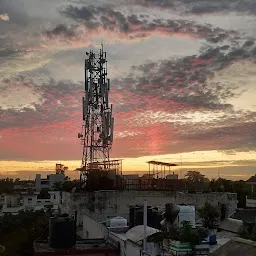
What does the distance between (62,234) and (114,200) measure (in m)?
13.8

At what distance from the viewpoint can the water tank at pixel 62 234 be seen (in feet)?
85.6

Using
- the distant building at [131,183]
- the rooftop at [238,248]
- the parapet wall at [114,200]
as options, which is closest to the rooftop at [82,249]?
the rooftop at [238,248]

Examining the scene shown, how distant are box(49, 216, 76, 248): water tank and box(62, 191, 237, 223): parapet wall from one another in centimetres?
1237

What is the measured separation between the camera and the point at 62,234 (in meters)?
26.2

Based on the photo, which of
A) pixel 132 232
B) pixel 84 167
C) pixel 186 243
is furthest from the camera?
pixel 84 167

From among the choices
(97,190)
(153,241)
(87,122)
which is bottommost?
(153,241)

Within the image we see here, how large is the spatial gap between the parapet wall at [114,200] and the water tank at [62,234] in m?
12.4

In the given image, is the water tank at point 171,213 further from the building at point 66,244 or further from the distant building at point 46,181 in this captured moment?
the distant building at point 46,181

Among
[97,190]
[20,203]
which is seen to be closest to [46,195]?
[20,203]

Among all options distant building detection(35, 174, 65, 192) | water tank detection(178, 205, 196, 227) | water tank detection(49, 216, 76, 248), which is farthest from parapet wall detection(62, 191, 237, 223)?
distant building detection(35, 174, 65, 192)

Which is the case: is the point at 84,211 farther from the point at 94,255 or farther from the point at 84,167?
the point at 94,255

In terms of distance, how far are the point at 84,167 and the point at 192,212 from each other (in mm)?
26264

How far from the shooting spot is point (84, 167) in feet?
162

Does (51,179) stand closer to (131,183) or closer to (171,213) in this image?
(131,183)
